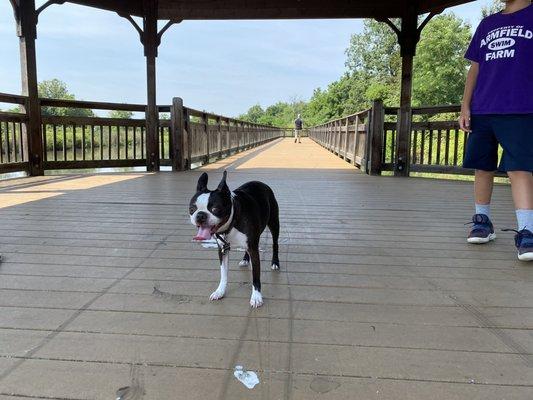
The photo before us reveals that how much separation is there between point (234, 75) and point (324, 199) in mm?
73643

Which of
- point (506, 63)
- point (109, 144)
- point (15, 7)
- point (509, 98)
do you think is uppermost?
point (15, 7)

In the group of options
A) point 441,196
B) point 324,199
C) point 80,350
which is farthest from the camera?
point 441,196

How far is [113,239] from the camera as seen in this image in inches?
120

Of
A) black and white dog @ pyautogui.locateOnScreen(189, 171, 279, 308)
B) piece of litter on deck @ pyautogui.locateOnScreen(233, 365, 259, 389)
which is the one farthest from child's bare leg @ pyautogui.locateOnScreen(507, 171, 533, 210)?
piece of litter on deck @ pyautogui.locateOnScreen(233, 365, 259, 389)

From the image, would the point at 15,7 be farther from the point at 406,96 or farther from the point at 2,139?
the point at 406,96

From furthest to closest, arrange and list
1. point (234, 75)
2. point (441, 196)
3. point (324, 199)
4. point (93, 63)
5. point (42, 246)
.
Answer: point (234, 75) < point (93, 63) < point (441, 196) < point (324, 199) < point (42, 246)

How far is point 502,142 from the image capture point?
2750mm

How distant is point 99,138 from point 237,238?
6567mm

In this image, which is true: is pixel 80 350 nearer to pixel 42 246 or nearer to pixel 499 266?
pixel 42 246

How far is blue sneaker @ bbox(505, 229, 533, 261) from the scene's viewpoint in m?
2.54

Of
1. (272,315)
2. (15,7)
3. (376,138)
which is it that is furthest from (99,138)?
(272,315)

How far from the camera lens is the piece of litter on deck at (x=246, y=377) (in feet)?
4.38

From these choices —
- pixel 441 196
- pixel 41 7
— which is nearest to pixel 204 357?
pixel 441 196

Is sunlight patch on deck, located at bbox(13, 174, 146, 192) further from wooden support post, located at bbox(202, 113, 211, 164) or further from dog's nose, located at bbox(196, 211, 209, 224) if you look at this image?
dog's nose, located at bbox(196, 211, 209, 224)
